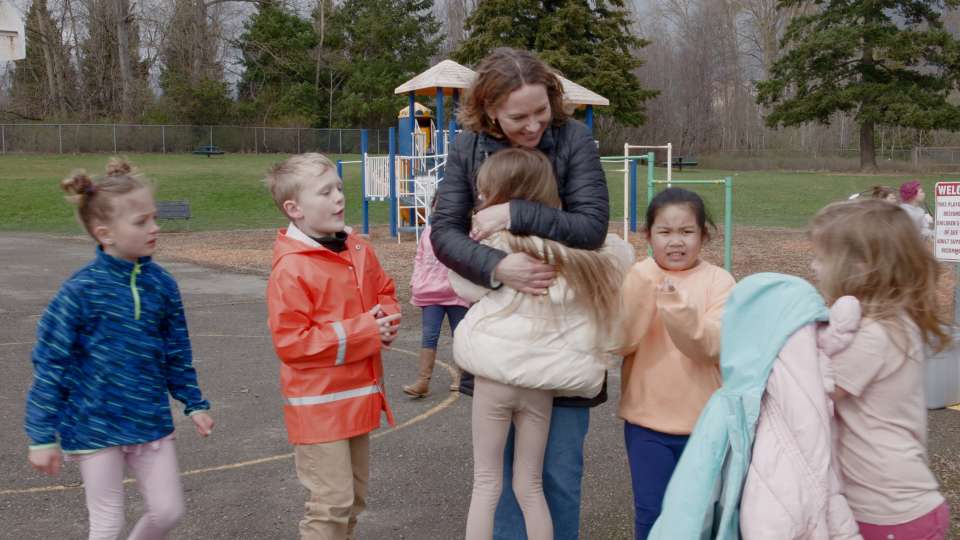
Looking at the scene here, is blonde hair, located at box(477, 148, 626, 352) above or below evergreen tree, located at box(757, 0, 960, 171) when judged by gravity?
below

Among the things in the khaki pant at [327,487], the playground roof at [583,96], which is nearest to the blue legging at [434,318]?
the khaki pant at [327,487]

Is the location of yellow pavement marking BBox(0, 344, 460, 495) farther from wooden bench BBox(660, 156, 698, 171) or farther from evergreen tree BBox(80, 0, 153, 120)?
evergreen tree BBox(80, 0, 153, 120)

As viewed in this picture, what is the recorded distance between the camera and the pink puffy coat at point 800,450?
2141 mm

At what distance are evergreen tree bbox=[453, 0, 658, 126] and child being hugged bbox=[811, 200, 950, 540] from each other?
43810 mm

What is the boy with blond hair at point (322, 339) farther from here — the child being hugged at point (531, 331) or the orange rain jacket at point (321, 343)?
the child being hugged at point (531, 331)

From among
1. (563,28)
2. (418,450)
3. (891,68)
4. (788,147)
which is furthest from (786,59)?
(418,450)

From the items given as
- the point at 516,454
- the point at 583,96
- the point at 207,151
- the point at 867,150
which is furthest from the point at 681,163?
the point at 516,454

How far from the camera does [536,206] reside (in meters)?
2.71

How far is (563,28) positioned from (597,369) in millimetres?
45030

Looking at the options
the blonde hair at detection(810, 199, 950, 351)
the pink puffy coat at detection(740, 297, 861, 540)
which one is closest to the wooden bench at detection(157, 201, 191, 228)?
the blonde hair at detection(810, 199, 950, 351)

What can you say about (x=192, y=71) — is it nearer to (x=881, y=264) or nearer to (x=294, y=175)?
(x=294, y=175)

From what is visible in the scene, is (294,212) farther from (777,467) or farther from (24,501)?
(24,501)

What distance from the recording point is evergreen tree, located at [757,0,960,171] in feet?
148

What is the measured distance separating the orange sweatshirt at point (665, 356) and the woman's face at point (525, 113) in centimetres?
56
